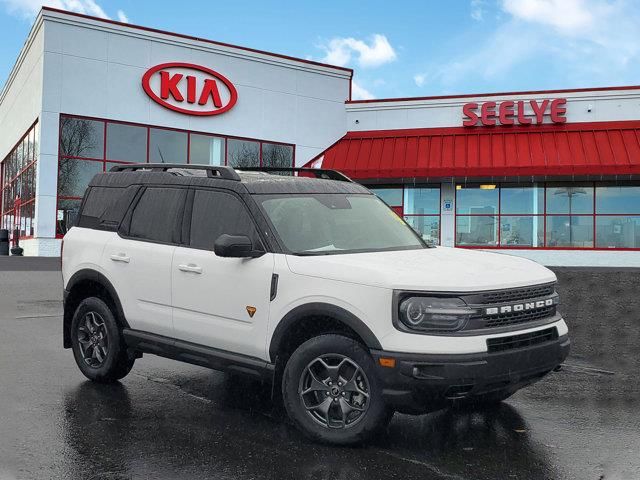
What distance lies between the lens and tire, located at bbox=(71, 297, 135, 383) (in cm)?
616

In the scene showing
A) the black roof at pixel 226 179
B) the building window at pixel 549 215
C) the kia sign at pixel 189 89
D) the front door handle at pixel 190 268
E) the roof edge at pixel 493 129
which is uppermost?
the kia sign at pixel 189 89

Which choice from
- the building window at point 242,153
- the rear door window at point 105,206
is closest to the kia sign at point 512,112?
the building window at point 242,153

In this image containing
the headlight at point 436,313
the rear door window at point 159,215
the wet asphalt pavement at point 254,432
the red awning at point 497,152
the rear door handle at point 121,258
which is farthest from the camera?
the red awning at point 497,152

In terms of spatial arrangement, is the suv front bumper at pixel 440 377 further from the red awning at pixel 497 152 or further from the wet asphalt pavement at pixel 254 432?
the red awning at pixel 497 152

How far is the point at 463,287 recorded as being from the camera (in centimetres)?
429

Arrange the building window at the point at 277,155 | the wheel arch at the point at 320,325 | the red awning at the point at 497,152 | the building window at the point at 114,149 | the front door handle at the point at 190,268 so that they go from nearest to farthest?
the wheel arch at the point at 320,325 → the front door handle at the point at 190,268 → the red awning at the point at 497,152 → the building window at the point at 114,149 → the building window at the point at 277,155

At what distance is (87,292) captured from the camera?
659 centimetres

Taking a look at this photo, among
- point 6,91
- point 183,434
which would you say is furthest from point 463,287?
point 6,91

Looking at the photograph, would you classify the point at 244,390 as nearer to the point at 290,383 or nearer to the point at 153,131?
the point at 290,383

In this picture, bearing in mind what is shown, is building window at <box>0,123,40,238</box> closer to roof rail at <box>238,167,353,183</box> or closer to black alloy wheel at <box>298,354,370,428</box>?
roof rail at <box>238,167,353,183</box>

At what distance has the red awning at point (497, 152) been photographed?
25094 millimetres

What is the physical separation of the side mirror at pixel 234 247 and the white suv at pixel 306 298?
15mm

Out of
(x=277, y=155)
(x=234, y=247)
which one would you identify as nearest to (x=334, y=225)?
(x=234, y=247)

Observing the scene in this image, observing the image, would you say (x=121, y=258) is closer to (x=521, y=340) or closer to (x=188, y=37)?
(x=521, y=340)
